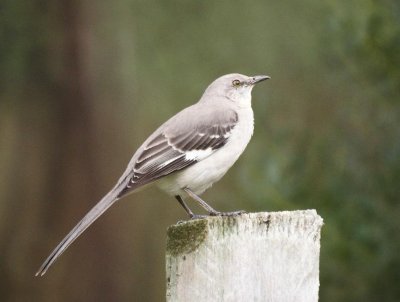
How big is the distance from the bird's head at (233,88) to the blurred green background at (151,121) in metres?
0.67

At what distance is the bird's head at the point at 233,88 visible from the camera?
5.96 metres

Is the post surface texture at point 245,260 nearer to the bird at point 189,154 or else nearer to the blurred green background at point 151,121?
the bird at point 189,154

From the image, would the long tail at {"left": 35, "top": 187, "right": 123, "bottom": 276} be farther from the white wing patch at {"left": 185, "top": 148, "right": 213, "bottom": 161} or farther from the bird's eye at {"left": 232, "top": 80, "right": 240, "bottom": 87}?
the bird's eye at {"left": 232, "top": 80, "right": 240, "bottom": 87}

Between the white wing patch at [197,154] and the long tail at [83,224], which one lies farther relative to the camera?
the white wing patch at [197,154]

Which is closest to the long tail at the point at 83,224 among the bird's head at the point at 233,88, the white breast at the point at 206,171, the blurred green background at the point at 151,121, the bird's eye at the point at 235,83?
A: the white breast at the point at 206,171

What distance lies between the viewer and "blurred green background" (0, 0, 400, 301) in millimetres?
6516

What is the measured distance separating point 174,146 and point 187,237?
1995 mm

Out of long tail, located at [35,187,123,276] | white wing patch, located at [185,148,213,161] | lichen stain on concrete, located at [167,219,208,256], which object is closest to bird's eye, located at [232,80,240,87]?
white wing patch, located at [185,148,213,161]

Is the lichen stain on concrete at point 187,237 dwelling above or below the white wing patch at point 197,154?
below

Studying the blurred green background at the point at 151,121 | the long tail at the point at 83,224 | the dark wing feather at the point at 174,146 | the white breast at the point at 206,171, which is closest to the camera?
the long tail at the point at 83,224

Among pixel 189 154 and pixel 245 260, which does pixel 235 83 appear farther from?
pixel 245 260

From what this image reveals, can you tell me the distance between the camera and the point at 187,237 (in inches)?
122

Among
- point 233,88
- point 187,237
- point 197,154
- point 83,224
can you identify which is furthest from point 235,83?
point 187,237

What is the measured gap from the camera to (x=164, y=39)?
8.15m
